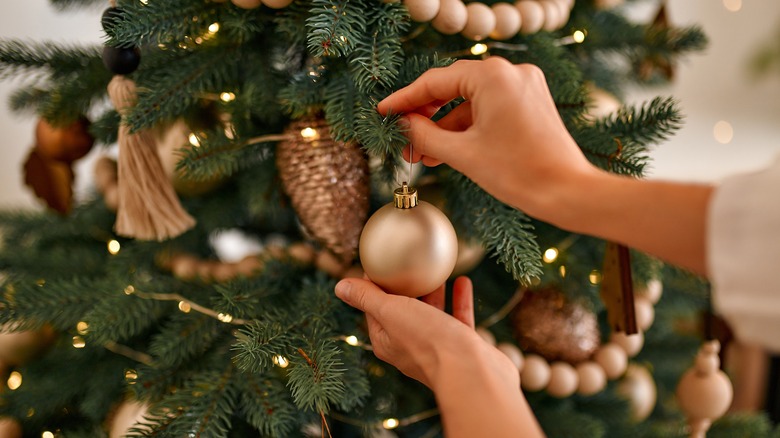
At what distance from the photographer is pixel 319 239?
0.61 meters

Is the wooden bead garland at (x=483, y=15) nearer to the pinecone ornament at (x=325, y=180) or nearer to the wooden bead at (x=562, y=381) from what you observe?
the pinecone ornament at (x=325, y=180)

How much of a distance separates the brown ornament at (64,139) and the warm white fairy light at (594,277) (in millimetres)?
708

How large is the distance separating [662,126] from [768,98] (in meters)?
1.01

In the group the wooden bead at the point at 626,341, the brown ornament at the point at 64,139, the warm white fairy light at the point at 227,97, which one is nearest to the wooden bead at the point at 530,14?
the warm white fairy light at the point at 227,97

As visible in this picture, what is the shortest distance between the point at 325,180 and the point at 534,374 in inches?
14.4

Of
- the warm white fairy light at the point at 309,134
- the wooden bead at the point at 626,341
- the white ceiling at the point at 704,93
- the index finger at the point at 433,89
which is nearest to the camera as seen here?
the index finger at the point at 433,89

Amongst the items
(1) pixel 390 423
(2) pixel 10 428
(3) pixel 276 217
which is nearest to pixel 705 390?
(1) pixel 390 423

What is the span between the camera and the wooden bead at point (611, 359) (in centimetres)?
73

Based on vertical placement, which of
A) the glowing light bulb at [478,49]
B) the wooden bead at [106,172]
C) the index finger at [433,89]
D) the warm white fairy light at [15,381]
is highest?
the index finger at [433,89]

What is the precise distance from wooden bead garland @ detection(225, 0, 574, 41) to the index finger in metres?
0.10

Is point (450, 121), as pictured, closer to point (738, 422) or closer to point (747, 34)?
point (738, 422)

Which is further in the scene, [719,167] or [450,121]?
[719,167]

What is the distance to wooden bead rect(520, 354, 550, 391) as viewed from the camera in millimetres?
681

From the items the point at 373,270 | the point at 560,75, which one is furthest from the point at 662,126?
the point at 373,270
